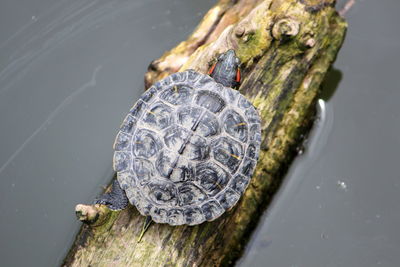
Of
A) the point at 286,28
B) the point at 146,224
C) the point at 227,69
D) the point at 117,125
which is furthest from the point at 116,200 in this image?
the point at 286,28

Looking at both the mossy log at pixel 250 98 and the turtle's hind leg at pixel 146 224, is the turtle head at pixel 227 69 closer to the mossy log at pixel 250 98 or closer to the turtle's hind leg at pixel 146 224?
the mossy log at pixel 250 98

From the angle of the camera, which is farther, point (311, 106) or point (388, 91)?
point (388, 91)

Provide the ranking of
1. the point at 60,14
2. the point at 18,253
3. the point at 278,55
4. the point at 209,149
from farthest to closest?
the point at 60,14 → the point at 18,253 → the point at 278,55 → the point at 209,149

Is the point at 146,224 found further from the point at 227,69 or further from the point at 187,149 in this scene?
the point at 227,69

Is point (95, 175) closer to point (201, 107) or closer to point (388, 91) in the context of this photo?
point (201, 107)

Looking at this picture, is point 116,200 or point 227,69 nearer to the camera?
point 116,200

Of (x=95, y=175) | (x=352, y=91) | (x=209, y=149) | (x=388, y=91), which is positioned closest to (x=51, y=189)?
(x=95, y=175)

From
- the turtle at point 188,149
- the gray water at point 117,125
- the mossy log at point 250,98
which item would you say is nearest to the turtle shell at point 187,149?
the turtle at point 188,149
